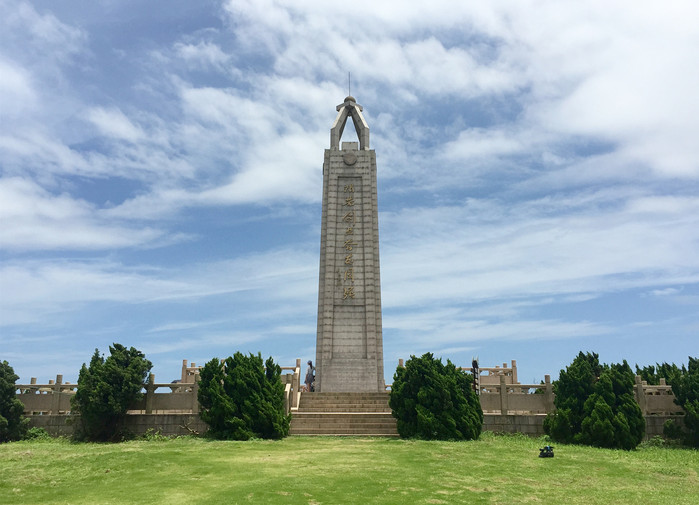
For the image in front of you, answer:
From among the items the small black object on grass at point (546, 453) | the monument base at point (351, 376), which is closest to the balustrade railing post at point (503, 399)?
the small black object on grass at point (546, 453)

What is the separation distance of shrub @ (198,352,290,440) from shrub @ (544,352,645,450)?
9.21 metres

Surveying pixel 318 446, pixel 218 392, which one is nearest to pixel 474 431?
pixel 318 446

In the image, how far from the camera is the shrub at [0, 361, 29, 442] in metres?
20.6

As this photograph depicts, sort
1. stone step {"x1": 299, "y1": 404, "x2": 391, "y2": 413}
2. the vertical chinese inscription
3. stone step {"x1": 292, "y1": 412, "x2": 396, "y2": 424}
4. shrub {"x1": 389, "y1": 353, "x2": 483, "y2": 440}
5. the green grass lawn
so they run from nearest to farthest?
1. the green grass lawn
2. shrub {"x1": 389, "y1": 353, "x2": 483, "y2": 440}
3. stone step {"x1": 292, "y1": 412, "x2": 396, "y2": 424}
4. stone step {"x1": 299, "y1": 404, "x2": 391, "y2": 413}
5. the vertical chinese inscription

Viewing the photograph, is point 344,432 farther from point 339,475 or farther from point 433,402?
point 339,475

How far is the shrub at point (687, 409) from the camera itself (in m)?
19.9

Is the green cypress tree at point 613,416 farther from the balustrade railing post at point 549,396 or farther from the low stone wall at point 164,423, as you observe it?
the low stone wall at point 164,423

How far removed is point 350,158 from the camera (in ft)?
105

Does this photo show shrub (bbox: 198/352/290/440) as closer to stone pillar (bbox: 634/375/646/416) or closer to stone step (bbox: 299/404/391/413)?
stone step (bbox: 299/404/391/413)

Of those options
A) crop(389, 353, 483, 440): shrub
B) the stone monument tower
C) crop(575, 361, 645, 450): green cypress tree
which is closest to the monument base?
the stone monument tower

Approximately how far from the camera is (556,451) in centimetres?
1670

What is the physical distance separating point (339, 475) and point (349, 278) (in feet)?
59.4

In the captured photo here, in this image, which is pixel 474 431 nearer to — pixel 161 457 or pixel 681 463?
pixel 681 463

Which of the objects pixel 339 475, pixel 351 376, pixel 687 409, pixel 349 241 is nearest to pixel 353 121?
pixel 349 241
